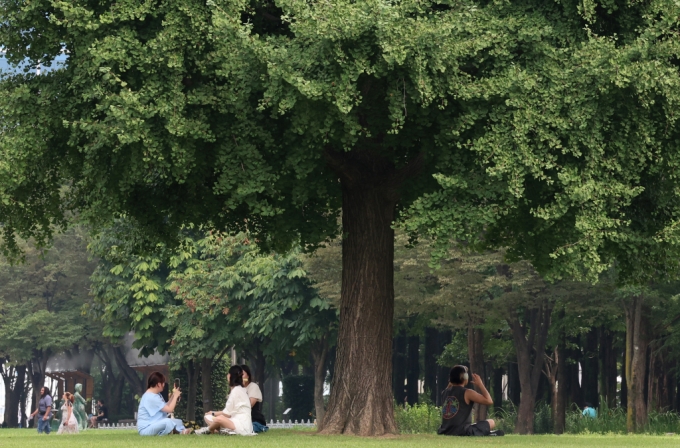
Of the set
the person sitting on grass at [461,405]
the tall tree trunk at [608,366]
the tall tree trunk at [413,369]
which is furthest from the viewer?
the tall tree trunk at [413,369]

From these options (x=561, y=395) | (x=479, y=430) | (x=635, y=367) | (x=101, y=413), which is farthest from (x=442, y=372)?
(x=479, y=430)

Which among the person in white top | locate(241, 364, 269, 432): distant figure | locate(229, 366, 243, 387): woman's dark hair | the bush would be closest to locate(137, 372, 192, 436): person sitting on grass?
the person in white top

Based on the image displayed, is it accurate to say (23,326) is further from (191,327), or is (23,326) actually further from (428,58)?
(428,58)

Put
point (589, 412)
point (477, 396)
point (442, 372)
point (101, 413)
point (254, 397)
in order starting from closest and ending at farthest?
point (477, 396) < point (254, 397) < point (589, 412) < point (442, 372) < point (101, 413)

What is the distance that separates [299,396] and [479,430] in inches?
1700

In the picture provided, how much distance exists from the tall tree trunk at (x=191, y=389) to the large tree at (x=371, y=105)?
30735 millimetres

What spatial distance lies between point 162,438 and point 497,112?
7.41 metres

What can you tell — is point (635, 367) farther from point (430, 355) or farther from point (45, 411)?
point (45, 411)

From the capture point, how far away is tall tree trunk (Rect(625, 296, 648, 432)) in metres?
32.7

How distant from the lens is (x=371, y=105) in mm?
17781

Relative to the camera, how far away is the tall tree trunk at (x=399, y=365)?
5125 cm

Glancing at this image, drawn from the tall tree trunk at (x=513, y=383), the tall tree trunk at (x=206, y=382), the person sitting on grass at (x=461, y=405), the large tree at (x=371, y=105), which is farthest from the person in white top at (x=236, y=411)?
the tall tree trunk at (x=513, y=383)

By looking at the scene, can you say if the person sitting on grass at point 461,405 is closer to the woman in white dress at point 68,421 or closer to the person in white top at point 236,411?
the person in white top at point 236,411

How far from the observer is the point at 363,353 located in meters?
19.5
